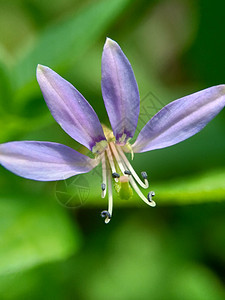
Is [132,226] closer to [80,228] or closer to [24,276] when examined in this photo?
Result: [80,228]

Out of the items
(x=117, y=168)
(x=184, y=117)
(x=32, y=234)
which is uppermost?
(x=184, y=117)

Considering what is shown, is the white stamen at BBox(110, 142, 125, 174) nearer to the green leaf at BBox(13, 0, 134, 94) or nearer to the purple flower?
the purple flower

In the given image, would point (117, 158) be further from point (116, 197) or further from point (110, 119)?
point (116, 197)

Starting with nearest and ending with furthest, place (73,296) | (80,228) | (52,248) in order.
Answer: (52,248), (73,296), (80,228)

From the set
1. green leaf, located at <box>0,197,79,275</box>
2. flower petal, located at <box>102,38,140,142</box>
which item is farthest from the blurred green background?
flower petal, located at <box>102,38,140,142</box>

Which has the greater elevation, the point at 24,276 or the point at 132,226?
the point at 24,276

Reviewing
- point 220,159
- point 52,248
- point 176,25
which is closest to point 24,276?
point 52,248

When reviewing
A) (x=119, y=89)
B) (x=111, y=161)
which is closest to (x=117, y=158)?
(x=111, y=161)
